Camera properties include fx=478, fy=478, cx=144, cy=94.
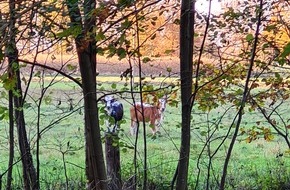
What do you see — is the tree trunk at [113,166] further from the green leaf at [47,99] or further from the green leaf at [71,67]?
the green leaf at [71,67]

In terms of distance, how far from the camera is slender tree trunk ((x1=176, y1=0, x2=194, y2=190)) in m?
1.95

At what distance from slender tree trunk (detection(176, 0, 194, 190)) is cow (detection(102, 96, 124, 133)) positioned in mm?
529

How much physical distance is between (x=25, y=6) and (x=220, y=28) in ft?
4.78

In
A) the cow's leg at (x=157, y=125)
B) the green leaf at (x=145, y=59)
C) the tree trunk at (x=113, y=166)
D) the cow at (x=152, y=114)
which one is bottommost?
the tree trunk at (x=113, y=166)

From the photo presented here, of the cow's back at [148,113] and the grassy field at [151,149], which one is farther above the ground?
the cow's back at [148,113]

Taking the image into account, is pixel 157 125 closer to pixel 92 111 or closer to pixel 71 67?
pixel 71 67

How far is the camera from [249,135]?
3221mm

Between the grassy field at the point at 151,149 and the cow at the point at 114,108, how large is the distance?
0.19 ft

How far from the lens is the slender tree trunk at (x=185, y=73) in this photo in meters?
1.95

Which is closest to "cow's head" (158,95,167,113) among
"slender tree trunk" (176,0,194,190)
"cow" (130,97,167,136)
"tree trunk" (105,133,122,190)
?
"cow" (130,97,167,136)

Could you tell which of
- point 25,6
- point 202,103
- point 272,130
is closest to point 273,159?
point 272,130

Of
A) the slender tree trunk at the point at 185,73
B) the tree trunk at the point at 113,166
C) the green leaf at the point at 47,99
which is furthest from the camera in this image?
the tree trunk at the point at 113,166

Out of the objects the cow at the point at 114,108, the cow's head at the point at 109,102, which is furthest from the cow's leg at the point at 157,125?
the cow's head at the point at 109,102

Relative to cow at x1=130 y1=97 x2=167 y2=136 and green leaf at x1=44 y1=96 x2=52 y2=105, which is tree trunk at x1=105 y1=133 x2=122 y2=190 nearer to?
cow at x1=130 y1=97 x2=167 y2=136
